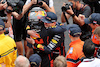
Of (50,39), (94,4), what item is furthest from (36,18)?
(94,4)

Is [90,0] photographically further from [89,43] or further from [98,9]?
[89,43]

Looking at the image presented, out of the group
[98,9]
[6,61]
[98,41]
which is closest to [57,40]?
[98,41]

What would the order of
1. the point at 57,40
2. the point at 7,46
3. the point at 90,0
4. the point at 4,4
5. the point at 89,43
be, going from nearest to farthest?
1. the point at 89,43
2. the point at 7,46
3. the point at 57,40
4. the point at 4,4
5. the point at 90,0

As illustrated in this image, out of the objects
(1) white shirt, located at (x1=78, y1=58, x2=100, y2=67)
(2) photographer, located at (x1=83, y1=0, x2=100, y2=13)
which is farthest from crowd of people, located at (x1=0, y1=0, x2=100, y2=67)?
(2) photographer, located at (x1=83, y1=0, x2=100, y2=13)

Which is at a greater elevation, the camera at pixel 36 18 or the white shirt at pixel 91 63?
the camera at pixel 36 18

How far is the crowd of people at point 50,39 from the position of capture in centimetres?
278

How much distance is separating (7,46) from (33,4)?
4.80 ft

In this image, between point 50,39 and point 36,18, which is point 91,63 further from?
point 36,18

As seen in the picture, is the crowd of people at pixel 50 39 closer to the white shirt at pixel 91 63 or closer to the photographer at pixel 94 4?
the white shirt at pixel 91 63

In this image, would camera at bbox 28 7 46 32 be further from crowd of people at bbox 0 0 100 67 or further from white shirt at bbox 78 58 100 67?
white shirt at bbox 78 58 100 67

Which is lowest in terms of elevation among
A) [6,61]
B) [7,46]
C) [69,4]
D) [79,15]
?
[6,61]

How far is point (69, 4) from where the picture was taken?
4234mm

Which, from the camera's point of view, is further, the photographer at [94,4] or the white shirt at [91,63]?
the photographer at [94,4]

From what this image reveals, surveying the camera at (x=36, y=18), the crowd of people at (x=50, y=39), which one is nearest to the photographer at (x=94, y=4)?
the crowd of people at (x=50, y=39)
